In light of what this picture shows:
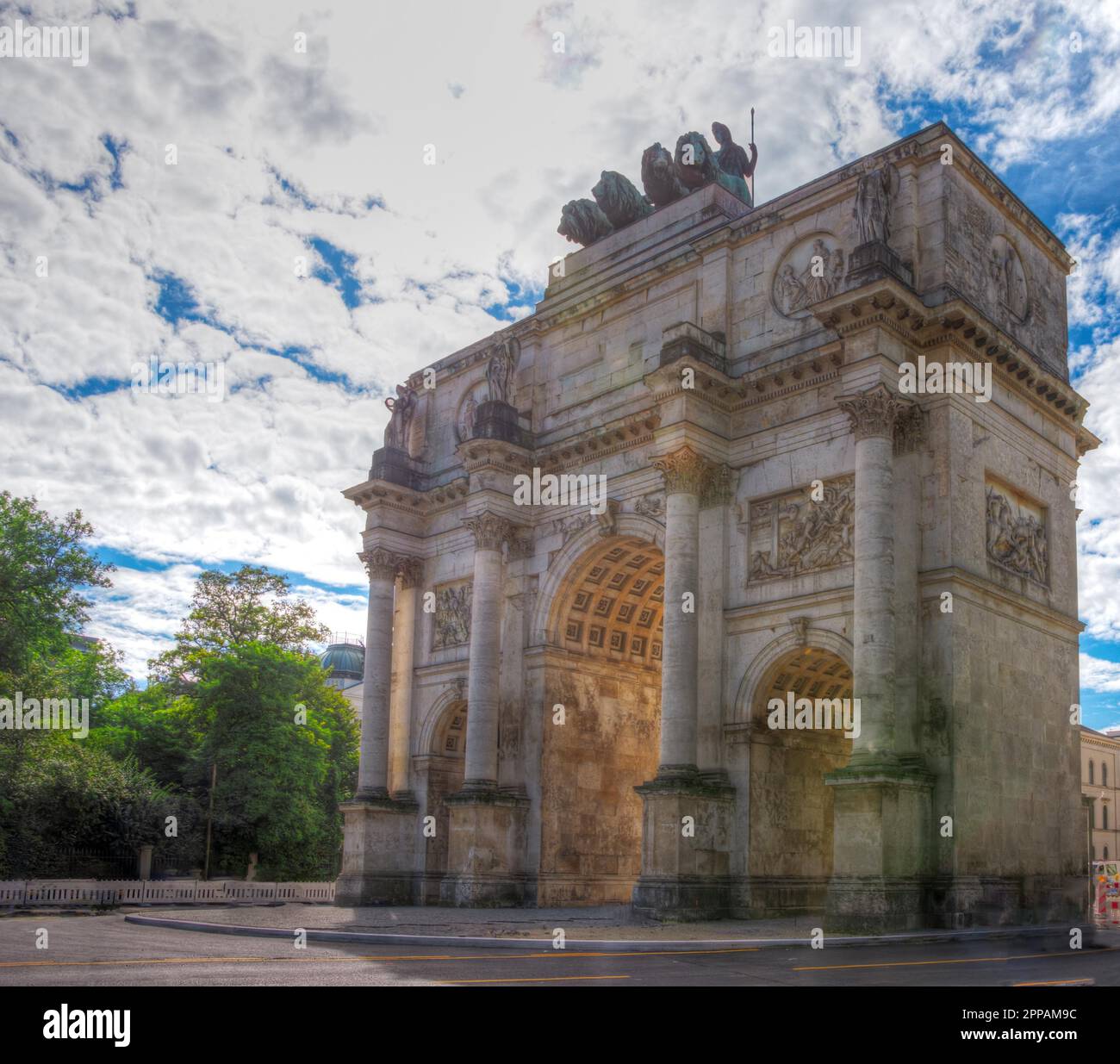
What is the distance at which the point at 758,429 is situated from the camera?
28312mm

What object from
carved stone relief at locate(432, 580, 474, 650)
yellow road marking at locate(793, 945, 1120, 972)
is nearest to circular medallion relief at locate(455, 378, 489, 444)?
carved stone relief at locate(432, 580, 474, 650)

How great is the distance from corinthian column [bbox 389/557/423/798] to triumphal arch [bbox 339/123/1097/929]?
11 cm

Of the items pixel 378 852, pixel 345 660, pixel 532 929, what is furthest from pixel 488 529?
pixel 345 660

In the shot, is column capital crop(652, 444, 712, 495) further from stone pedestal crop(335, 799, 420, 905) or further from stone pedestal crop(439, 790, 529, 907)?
stone pedestal crop(335, 799, 420, 905)

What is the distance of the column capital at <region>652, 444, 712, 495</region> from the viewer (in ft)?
91.0

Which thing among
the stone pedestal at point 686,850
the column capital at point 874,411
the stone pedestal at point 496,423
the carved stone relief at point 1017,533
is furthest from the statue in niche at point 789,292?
the stone pedestal at point 686,850

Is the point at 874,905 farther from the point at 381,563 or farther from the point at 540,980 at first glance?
the point at 381,563

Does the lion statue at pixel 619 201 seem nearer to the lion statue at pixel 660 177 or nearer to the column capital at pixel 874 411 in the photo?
the lion statue at pixel 660 177

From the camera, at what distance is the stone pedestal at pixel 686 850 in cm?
2512

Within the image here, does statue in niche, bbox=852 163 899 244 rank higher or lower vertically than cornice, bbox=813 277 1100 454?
higher

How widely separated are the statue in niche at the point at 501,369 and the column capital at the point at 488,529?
10.9 feet
